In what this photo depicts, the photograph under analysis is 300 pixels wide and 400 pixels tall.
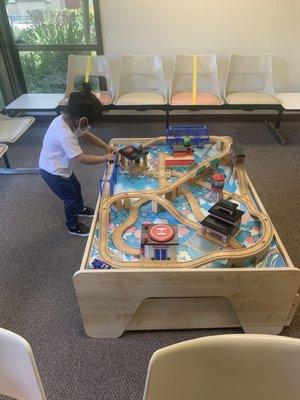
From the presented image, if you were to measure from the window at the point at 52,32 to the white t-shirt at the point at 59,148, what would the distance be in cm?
179

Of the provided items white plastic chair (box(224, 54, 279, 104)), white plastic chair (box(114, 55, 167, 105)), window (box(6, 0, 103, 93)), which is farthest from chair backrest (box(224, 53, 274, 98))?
window (box(6, 0, 103, 93))

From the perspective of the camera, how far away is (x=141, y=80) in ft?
10.2

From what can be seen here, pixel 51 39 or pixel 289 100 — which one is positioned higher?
→ pixel 51 39

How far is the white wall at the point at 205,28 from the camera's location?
2.83 meters

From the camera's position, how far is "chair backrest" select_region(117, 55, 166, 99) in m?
2.99

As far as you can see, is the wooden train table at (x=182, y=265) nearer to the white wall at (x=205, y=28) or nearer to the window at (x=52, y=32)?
the white wall at (x=205, y=28)

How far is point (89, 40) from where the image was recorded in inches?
120

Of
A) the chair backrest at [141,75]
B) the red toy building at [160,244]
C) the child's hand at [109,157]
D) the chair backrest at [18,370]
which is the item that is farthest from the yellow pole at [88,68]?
the chair backrest at [18,370]

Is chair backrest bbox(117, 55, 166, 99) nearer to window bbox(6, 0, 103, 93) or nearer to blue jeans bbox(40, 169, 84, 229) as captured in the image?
window bbox(6, 0, 103, 93)

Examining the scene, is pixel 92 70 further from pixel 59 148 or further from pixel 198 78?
pixel 59 148

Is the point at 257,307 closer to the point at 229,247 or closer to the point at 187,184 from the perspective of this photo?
the point at 229,247

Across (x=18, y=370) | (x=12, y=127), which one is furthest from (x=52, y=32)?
(x=18, y=370)

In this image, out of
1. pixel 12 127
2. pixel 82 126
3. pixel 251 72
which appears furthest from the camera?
pixel 251 72

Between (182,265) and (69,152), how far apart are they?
82 centimetres
